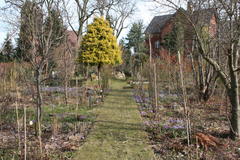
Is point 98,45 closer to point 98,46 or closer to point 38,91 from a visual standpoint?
point 98,46

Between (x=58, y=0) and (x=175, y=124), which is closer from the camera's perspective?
(x=58, y=0)

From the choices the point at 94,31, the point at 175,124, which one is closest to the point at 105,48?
the point at 94,31

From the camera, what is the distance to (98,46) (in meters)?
17.4

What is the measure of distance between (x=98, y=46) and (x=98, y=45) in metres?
0.09

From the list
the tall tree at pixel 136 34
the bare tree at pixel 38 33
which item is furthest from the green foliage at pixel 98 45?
the tall tree at pixel 136 34

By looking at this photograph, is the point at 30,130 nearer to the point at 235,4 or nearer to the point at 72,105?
the point at 72,105

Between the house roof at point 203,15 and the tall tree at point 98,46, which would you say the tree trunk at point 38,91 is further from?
the tall tree at point 98,46

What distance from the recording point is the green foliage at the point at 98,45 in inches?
664

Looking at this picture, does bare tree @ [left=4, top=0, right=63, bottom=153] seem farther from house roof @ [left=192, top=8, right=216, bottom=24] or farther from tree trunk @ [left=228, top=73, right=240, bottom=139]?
tree trunk @ [left=228, top=73, right=240, bottom=139]

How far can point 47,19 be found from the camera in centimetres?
486

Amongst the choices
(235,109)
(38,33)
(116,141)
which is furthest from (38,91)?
(235,109)

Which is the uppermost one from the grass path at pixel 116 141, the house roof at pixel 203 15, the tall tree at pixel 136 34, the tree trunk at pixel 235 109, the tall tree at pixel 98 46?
the tall tree at pixel 136 34

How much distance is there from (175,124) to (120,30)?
2446 cm

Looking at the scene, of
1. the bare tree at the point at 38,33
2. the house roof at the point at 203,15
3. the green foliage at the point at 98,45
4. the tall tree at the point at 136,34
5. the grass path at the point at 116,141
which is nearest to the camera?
the grass path at the point at 116,141
